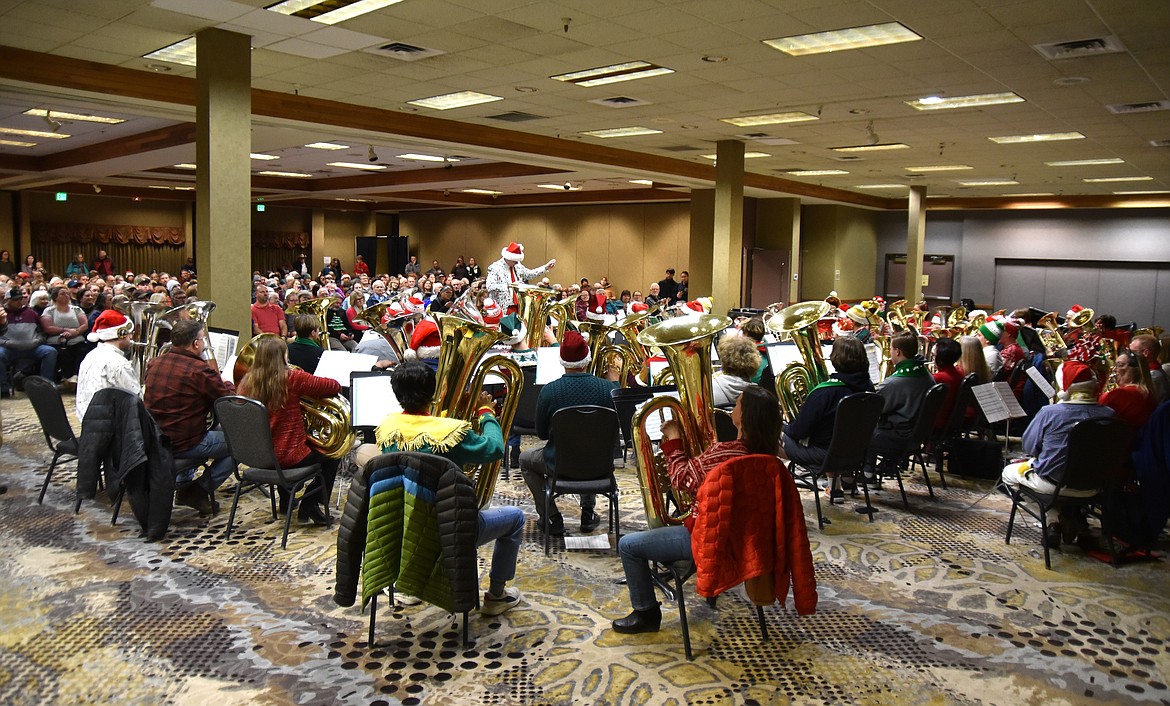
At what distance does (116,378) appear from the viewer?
491cm

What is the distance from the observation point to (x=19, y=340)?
871cm

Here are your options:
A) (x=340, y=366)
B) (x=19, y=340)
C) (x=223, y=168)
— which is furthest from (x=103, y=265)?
(x=340, y=366)

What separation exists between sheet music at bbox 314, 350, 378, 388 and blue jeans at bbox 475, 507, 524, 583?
1.99 m

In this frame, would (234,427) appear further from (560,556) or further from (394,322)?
(394,322)

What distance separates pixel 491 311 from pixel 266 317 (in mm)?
2529

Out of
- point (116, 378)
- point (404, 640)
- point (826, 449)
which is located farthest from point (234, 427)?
point (826, 449)

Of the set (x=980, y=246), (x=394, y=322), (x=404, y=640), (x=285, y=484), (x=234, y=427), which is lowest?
(x=404, y=640)

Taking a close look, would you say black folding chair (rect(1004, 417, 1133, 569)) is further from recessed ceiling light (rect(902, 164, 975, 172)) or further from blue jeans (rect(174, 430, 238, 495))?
recessed ceiling light (rect(902, 164, 975, 172))

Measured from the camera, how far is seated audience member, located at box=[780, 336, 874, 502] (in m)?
4.97

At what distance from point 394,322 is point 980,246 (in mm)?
18577

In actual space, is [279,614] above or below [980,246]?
below

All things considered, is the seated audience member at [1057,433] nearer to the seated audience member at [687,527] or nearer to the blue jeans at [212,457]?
the seated audience member at [687,527]

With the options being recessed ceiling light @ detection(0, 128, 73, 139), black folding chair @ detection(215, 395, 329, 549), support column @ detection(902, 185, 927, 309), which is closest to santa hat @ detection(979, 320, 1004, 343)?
black folding chair @ detection(215, 395, 329, 549)

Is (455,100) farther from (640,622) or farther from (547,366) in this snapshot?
(640,622)
